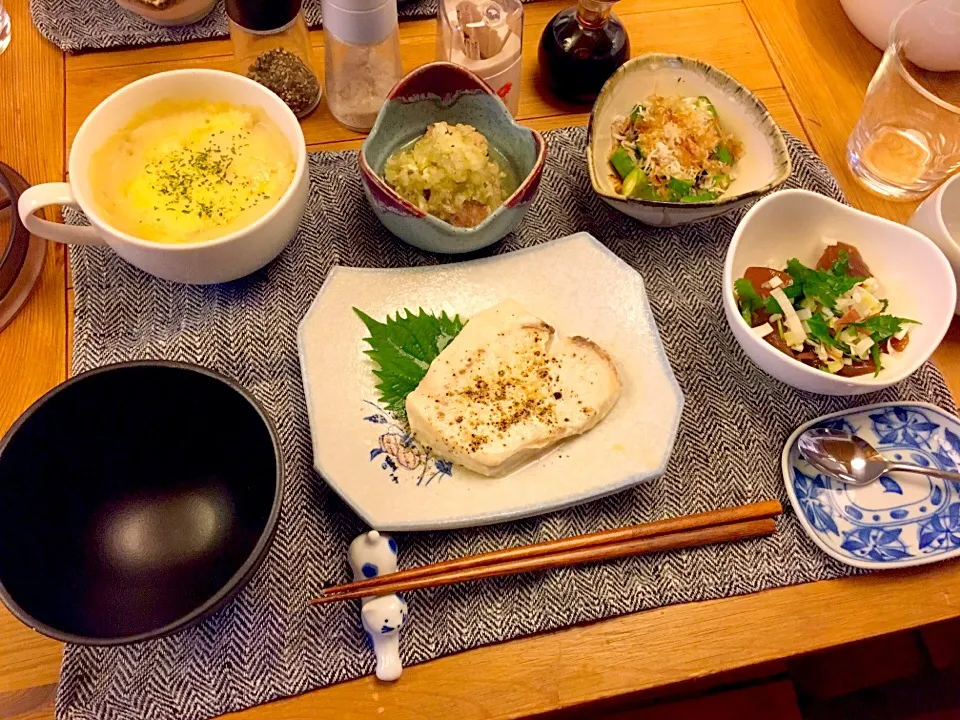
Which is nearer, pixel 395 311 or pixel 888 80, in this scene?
pixel 395 311

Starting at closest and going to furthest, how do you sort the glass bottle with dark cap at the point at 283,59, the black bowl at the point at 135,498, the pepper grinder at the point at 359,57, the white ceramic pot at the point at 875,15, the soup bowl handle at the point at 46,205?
the black bowl at the point at 135,498
the soup bowl handle at the point at 46,205
the pepper grinder at the point at 359,57
the glass bottle with dark cap at the point at 283,59
the white ceramic pot at the point at 875,15

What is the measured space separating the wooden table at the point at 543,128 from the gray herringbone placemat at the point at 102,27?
0.02 m

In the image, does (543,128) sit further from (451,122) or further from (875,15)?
(875,15)

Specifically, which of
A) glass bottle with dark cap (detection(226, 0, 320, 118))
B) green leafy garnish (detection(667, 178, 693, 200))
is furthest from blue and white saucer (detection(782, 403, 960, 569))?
glass bottle with dark cap (detection(226, 0, 320, 118))

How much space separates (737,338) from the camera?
1.16 metres

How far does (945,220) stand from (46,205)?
4.77 ft

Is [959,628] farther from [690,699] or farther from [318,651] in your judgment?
[318,651]

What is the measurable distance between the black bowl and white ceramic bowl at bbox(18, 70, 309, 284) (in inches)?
7.3

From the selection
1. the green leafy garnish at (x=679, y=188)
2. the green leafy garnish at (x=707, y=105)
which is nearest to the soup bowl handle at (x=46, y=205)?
the green leafy garnish at (x=679, y=188)

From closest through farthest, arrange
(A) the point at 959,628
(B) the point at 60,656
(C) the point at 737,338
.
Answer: (B) the point at 60,656, (C) the point at 737,338, (A) the point at 959,628

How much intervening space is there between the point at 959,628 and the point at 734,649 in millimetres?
887

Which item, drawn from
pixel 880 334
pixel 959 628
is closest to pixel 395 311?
pixel 880 334

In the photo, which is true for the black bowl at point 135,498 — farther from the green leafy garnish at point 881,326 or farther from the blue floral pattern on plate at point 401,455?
the green leafy garnish at point 881,326

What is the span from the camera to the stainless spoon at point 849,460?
1080 mm
